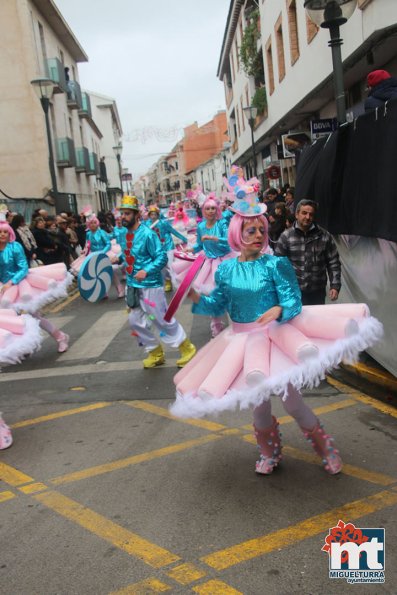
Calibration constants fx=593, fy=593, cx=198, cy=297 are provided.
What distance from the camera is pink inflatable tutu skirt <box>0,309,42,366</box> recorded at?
15.4 ft

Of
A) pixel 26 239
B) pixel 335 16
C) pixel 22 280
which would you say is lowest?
pixel 22 280

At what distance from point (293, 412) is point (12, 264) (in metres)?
4.90

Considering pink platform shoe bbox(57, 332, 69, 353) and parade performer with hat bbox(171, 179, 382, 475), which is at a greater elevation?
parade performer with hat bbox(171, 179, 382, 475)

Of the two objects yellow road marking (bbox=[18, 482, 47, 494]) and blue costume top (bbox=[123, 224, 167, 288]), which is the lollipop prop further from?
yellow road marking (bbox=[18, 482, 47, 494])

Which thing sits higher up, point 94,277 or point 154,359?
point 94,277

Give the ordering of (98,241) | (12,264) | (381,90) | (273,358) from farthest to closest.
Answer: (98,241) < (12,264) < (381,90) < (273,358)

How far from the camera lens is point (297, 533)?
336 centimetres

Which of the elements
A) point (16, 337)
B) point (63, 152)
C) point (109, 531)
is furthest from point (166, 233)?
point (63, 152)

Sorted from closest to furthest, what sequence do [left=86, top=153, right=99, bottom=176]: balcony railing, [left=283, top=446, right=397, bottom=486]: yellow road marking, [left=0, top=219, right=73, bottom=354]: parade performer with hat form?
[left=283, top=446, right=397, bottom=486]: yellow road marking, [left=0, top=219, right=73, bottom=354]: parade performer with hat, [left=86, top=153, right=99, bottom=176]: balcony railing

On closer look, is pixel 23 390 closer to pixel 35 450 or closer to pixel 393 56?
pixel 35 450

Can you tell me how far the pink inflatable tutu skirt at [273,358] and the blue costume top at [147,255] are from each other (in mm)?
3195

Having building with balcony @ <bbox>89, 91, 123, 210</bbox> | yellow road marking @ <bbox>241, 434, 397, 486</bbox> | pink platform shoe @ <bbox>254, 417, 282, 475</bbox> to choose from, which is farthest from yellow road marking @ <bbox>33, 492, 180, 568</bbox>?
building with balcony @ <bbox>89, 91, 123, 210</bbox>

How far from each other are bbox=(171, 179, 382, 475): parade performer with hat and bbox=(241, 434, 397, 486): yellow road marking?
130mm

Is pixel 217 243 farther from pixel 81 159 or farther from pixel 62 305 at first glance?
pixel 81 159
